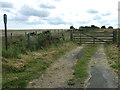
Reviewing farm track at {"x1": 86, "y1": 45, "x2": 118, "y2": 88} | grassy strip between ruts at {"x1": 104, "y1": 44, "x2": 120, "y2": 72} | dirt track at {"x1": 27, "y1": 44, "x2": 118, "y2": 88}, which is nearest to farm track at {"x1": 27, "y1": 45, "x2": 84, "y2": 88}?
dirt track at {"x1": 27, "y1": 44, "x2": 118, "y2": 88}

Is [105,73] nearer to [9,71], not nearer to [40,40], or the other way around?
[9,71]

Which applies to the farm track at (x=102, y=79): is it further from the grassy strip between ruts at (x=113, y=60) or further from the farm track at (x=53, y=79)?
the farm track at (x=53, y=79)

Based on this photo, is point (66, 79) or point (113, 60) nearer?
point (66, 79)

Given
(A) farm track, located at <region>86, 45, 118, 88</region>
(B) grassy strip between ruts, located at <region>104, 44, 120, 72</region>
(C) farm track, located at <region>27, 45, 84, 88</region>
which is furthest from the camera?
(B) grassy strip between ruts, located at <region>104, 44, 120, 72</region>

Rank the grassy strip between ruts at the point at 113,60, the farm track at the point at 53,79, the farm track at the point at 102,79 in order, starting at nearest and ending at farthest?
the farm track at the point at 102,79 < the farm track at the point at 53,79 < the grassy strip between ruts at the point at 113,60

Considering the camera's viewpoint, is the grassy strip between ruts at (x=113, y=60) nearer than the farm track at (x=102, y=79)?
No

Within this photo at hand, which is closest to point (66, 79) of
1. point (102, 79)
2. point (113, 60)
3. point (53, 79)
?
point (53, 79)

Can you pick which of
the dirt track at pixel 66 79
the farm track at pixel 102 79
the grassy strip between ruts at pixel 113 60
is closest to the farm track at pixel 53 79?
the dirt track at pixel 66 79

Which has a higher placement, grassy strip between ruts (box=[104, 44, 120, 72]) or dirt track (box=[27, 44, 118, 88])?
grassy strip between ruts (box=[104, 44, 120, 72])

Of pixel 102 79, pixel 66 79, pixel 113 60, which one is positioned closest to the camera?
pixel 102 79

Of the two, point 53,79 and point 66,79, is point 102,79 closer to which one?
point 66,79

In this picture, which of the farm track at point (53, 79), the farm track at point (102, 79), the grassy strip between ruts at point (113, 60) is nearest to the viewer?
the farm track at point (102, 79)

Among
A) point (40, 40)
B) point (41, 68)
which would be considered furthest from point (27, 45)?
point (41, 68)

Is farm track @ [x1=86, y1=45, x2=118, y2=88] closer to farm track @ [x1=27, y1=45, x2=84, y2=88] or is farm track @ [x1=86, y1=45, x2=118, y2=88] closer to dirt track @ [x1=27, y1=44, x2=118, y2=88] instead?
dirt track @ [x1=27, y1=44, x2=118, y2=88]
